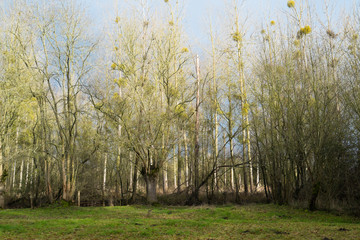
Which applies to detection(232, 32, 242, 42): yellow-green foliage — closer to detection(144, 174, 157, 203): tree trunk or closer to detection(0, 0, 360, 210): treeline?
detection(0, 0, 360, 210): treeline

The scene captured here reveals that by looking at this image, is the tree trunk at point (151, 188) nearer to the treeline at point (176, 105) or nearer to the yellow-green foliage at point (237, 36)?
the treeline at point (176, 105)

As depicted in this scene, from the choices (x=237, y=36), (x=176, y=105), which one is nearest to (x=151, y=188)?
(x=176, y=105)

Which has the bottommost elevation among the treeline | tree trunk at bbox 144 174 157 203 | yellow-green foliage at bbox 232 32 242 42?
tree trunk at bbox 144 174 157 203

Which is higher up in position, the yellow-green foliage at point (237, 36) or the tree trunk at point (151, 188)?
the yellow-green foliage at point (237, 36)

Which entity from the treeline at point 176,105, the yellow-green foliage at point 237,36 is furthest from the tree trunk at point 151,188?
the yellow-green foliage at point 237,36

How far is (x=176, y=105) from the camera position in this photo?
15.2m

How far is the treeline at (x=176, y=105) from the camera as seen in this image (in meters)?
11.0

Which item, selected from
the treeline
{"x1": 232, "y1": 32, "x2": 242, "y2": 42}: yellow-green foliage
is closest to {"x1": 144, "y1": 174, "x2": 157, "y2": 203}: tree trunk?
the treeline

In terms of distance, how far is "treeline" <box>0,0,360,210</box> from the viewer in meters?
11.0

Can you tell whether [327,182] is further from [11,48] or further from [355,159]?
[11,48]

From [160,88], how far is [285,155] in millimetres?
7073

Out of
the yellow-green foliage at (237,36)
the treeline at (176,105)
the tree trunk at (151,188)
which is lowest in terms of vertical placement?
the tree trunk at (151,188)

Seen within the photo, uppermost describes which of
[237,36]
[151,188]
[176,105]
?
[237,36]

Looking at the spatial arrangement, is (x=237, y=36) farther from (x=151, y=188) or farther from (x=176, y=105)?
(x=151, y=188)
